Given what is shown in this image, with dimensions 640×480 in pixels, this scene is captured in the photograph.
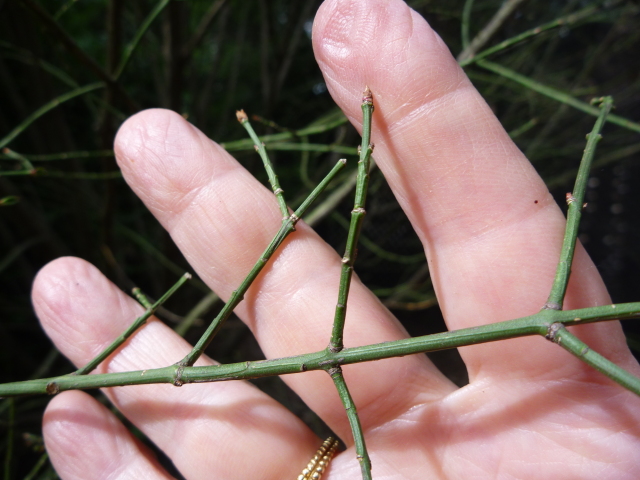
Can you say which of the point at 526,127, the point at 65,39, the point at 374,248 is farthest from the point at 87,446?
the point at 526,127

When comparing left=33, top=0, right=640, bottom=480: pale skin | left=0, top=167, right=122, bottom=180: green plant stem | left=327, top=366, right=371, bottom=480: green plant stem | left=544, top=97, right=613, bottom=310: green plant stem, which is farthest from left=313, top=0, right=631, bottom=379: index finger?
left=0, top=167, right=122, bottom=180: green plant stem

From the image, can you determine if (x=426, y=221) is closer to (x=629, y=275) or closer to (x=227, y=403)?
(x=227, y=403)

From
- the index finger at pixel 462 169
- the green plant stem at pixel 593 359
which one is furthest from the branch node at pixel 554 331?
the index finger at pixel 462 169

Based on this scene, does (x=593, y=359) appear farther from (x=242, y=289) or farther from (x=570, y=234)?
(x=242, y=289)

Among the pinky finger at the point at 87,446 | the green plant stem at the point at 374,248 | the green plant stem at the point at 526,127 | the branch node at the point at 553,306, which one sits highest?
the green plant stem at the point at 526,127

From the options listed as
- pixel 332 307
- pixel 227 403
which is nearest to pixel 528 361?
pixel 332 307

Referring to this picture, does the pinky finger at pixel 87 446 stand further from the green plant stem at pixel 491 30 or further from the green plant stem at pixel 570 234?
the green plant stem at pixel 491 30

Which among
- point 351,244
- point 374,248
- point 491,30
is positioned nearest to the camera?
point 351,244
